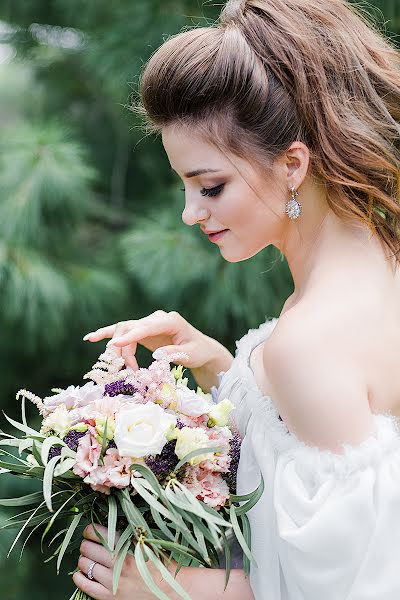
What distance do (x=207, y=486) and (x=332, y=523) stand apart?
207 millimetres

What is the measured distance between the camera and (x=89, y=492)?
4.45ft

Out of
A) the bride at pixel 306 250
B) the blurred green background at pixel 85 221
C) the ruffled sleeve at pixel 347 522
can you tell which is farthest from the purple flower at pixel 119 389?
the blurred green background at pixel 85 221

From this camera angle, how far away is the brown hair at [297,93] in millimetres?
1388

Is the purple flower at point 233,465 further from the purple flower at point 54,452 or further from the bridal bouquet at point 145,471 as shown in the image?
the purple flower at point 54,452

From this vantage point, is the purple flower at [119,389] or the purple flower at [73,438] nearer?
the purple flower at [73,438]

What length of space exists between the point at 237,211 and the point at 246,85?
196 mm

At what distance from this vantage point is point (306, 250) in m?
1.47

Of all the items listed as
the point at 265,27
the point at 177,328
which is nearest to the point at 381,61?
the point at 265,27

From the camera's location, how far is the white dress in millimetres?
1226

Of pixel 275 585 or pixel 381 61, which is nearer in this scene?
pixel 275 585

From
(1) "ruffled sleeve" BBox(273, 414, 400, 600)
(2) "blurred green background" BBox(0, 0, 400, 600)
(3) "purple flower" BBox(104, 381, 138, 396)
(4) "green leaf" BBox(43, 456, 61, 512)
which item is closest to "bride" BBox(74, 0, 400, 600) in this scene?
(1) "ruffled sleeve" BBox(273, 414, 400, 600)

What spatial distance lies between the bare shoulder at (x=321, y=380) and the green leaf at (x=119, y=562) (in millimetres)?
294

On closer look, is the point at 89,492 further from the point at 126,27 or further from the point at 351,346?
the point at 126,27

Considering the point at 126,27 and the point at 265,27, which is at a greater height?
the point at 265,27
